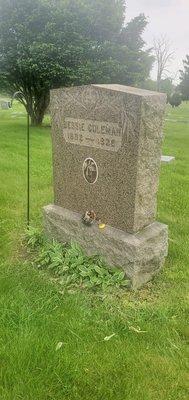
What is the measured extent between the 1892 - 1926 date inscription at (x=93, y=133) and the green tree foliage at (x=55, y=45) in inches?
532

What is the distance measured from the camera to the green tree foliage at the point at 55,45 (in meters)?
17.9

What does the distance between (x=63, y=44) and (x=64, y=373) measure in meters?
17.0

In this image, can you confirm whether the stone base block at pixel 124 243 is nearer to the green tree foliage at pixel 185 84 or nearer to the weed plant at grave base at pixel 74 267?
the weed plant at grave base at pixel 74 267

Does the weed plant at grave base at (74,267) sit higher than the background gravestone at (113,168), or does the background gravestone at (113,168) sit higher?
the background gravestone at (113,168)

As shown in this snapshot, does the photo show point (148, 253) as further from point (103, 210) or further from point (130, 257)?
point (103, 210)

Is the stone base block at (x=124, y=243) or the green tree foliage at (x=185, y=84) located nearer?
the stone base block at (x=124, y=243)

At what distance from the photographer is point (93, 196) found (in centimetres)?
517

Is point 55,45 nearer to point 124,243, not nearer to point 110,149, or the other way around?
point 110,149

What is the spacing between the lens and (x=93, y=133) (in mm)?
4895

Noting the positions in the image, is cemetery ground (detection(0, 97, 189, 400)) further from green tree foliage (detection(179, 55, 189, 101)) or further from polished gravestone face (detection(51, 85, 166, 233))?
green tree foliage (detection(179, 55, 189, 101))

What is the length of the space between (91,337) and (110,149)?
82.8 inches

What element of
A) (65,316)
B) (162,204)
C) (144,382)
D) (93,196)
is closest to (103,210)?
(93,196)

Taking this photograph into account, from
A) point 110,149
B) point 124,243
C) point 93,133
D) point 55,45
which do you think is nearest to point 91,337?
point 124,243

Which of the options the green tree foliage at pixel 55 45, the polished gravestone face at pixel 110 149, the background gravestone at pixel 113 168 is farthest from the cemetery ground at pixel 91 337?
the green tree foliage at pixel 55 45
